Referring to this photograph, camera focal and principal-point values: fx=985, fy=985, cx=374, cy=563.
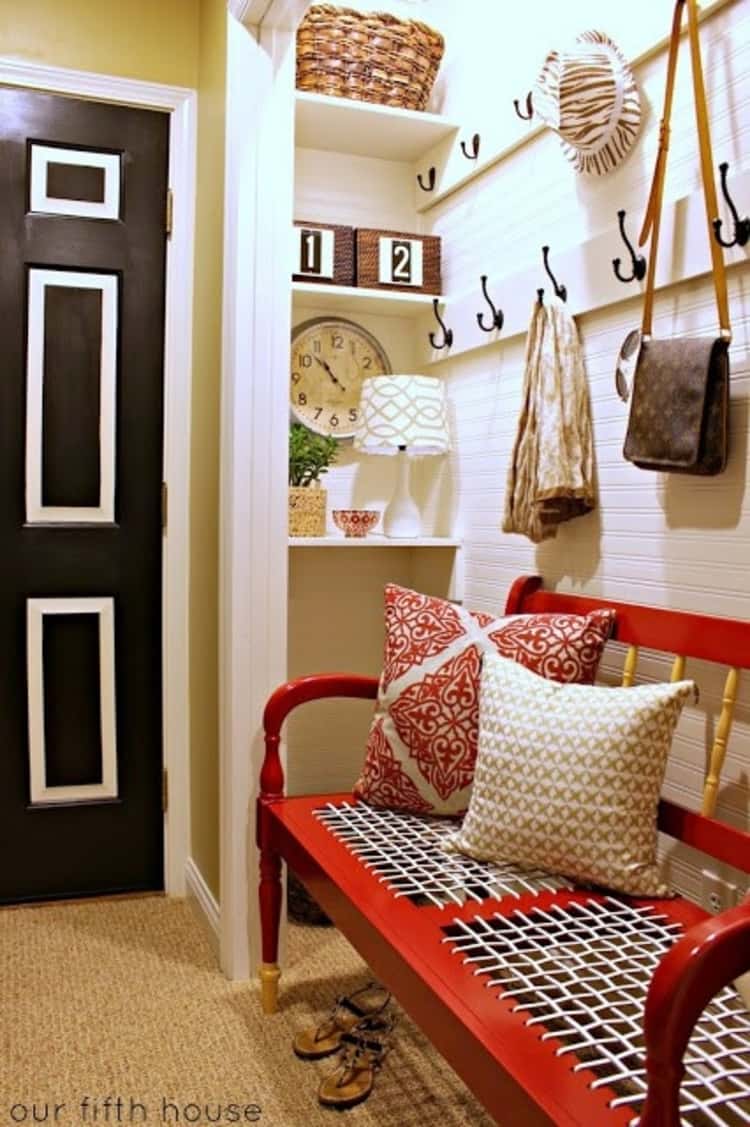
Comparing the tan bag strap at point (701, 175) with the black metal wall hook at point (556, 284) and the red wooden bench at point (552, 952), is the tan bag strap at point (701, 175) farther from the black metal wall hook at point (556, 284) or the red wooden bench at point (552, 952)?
the red wooden bench at point (552, 952)

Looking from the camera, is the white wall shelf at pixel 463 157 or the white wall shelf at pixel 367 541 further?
the white wall shelf at pixel 367 541

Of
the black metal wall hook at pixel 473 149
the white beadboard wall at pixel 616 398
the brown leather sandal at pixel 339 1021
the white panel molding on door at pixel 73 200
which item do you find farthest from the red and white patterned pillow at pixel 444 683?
the white panel molding on door at pixel 73 200

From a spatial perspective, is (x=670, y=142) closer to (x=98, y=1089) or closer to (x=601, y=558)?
(x=601, y=558)

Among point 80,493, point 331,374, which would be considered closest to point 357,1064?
point 80,493

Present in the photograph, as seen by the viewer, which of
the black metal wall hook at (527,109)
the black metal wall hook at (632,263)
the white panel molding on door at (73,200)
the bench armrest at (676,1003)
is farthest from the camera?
the white panel molding on door at (73,200)

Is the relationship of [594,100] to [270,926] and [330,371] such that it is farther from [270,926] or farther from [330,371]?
[270,926]

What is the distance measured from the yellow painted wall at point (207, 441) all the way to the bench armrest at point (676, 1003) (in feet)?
5.10

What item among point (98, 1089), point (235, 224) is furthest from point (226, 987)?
point (235, 224)

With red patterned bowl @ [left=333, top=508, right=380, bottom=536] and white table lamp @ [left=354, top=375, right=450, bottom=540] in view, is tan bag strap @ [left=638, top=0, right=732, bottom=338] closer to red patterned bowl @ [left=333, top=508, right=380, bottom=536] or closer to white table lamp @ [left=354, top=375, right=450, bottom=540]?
white table lamp @ [left=354, top=375, right=450, bottom=540]

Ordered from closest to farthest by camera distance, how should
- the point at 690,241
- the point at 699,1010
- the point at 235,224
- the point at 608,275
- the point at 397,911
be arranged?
the point at 699,1010
the point at 397,911
the point at 690,241
the point at 608,275
the point at 235,224

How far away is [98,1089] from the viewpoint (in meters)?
1.75

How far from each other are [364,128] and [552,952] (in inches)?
80.7

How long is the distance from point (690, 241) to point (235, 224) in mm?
965

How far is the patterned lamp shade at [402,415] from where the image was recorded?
2387mm
